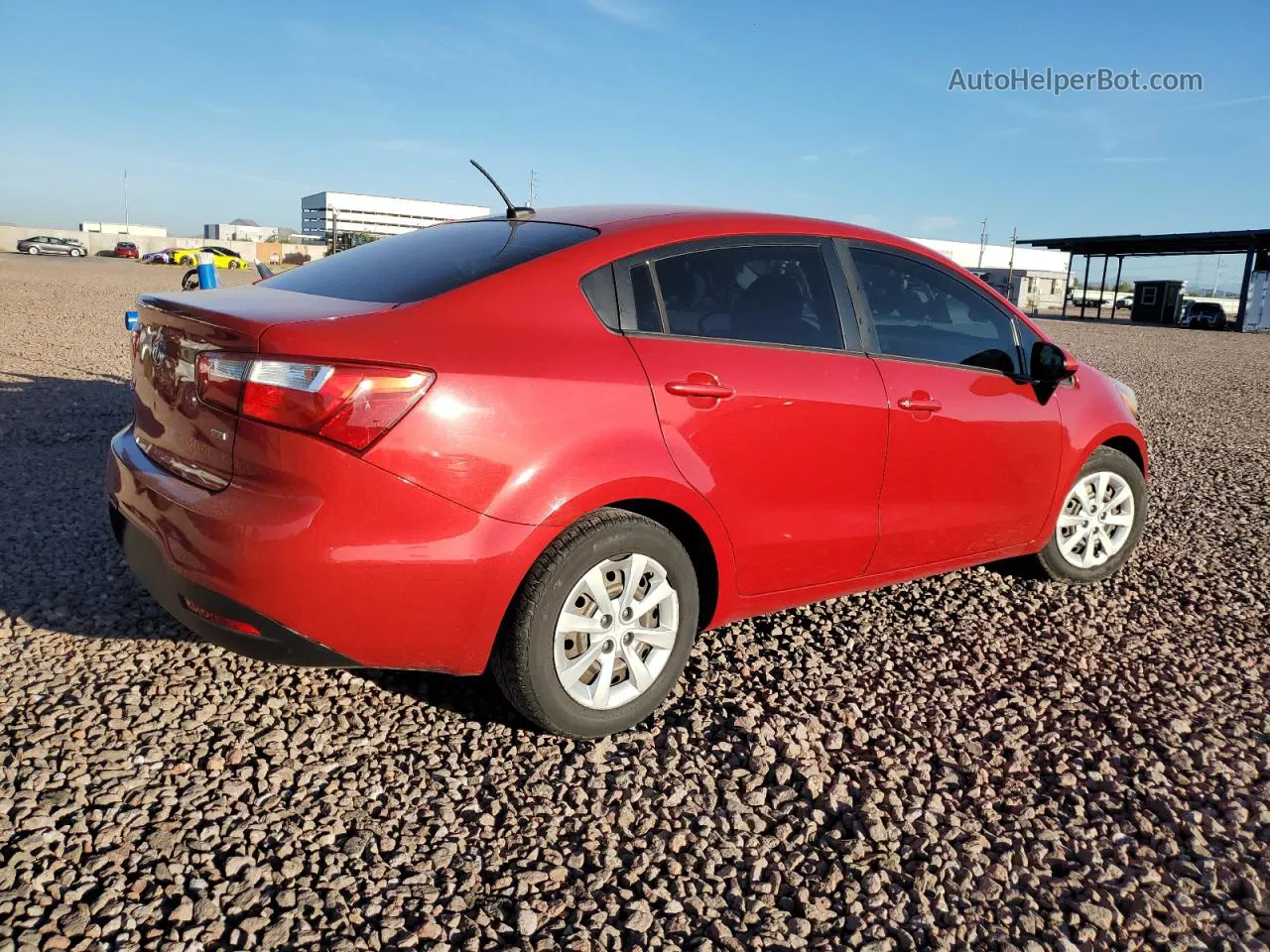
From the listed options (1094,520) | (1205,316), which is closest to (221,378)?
(1094,520)

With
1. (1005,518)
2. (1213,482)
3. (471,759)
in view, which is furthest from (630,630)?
(1213,482)

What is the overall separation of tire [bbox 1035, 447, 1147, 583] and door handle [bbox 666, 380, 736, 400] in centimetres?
221

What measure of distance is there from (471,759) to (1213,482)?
679 centimetres

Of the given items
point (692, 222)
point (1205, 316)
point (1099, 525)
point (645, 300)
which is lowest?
point (1099, 525)

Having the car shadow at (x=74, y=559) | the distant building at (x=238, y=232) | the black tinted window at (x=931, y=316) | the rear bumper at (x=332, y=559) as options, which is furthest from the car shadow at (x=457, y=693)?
the distant building at (x=238, y=232)

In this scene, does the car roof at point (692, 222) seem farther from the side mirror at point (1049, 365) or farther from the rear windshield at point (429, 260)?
the side mirror at point (1049, 365)

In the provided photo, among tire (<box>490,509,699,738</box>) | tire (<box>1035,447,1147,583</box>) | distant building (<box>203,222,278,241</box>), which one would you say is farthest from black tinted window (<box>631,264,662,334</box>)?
distant building (<box>203,222,278,241</box>)

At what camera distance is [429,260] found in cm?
319

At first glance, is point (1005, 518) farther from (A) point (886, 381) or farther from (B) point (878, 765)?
(B) point (878, 765)

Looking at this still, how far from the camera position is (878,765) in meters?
2.98

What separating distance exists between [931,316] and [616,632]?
1.92 meters

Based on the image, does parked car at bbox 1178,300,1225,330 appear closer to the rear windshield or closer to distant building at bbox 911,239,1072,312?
distant building at bbox 911,239,1072,312

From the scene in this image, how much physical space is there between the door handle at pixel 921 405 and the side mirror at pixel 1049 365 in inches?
29.6

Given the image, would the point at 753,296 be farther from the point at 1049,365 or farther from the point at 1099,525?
the point at 1099,525
